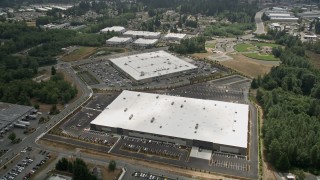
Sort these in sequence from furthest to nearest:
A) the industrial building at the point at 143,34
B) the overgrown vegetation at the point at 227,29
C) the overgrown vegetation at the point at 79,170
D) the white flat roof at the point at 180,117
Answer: the overgrown vegetation at the point at 227,29, the industrial building at the point at 143,34, the white flat roof at the point at 180,117, the overgrown vegetation at the point at 79,170

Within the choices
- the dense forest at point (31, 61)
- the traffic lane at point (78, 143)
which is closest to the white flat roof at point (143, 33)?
the dense forest at point (31, 61)

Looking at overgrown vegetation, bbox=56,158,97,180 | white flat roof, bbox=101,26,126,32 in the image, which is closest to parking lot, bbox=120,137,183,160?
overgrown vegetation, bbox=56,158,97,180

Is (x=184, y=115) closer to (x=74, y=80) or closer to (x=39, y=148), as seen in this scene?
(x=39, y=148)

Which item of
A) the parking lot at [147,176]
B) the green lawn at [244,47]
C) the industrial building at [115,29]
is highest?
the industrial building at [115,29]

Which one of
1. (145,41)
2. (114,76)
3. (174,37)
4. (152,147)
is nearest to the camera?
(152,147)

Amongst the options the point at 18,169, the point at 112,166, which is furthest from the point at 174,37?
the point at 18,169

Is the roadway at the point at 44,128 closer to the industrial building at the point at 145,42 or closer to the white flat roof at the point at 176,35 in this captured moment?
the industrial building at the point at 145,42

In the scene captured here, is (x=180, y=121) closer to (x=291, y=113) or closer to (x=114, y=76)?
(x=291, y=113)
